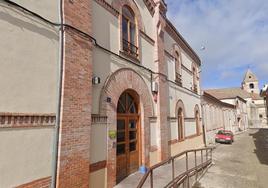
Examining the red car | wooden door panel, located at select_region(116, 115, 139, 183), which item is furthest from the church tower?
wooden door panel, located at select_region(116, 115, 139, 183)

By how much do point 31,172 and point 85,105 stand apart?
1872mm

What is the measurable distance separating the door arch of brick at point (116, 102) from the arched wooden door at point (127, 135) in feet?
0.82

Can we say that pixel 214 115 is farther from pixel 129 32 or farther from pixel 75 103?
pixel 75 103

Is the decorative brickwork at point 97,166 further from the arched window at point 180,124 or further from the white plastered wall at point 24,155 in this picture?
the arched window at point 180,124

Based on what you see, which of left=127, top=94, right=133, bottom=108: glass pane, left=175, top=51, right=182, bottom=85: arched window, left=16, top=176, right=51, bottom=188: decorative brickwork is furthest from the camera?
left=175, top=51, right=182, bottom=85: arched window

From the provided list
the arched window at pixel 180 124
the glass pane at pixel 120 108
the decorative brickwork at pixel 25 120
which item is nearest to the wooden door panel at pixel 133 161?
the glass pane at pixel 120 108

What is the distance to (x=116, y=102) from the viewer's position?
6430 mm

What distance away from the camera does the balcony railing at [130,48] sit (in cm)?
742

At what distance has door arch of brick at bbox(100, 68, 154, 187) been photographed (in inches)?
233

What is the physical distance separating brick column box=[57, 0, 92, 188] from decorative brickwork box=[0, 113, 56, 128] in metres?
0.27

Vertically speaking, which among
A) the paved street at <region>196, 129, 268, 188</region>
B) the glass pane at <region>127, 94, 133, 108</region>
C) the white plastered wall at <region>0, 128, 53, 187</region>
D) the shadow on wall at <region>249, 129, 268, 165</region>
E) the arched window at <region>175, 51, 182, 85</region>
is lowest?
the shadow on wall at <region>249, 129, 268, 165</region>

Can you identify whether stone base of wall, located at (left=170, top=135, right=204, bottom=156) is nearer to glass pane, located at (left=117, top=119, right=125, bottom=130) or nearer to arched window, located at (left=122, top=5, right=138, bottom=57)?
glass pane, located at (left=117, top=119, right=125, bottom=130)

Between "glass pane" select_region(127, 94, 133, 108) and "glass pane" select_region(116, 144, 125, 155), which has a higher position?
"glass pane" select_region(127, 94, 133, 108)

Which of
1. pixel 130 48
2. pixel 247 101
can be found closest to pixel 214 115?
pixel 130 48
